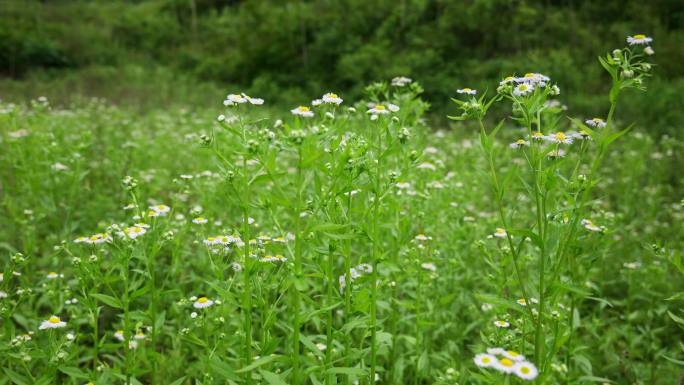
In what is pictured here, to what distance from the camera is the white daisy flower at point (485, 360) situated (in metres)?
1.50

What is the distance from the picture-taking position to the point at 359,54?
560 inches

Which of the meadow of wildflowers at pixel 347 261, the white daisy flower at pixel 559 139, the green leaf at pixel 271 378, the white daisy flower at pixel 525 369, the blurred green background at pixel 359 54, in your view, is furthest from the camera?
the blurred green background at pixel 359 54

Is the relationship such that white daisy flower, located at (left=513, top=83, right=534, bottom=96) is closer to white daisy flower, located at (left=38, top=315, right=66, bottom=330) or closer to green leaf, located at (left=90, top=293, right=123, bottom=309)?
green leaf, located at (left=90, top=293, right=123, bottom=309)

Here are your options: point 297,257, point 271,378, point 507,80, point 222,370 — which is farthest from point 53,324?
point 507,80

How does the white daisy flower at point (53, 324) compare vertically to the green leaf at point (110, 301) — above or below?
below

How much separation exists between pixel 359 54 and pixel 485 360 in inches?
527

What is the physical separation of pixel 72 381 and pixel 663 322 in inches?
151

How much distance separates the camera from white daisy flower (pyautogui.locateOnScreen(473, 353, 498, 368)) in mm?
1505

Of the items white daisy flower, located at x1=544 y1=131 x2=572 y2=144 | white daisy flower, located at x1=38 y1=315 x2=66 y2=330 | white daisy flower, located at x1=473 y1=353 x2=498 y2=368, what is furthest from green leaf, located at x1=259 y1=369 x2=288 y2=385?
white daisy flower, located at x1=544 y1=131 x2=572 y2=144

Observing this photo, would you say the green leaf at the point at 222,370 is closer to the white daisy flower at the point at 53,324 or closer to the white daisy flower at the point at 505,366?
the white daisy flower at the point at 53,324

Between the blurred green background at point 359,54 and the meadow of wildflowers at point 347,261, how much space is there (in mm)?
6582

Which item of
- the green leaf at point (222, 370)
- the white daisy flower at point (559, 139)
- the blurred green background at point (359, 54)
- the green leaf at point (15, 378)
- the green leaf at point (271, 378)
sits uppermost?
the white daisy flower at point (559, 139)

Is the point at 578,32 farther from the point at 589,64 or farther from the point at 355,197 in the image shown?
the point at 355,197

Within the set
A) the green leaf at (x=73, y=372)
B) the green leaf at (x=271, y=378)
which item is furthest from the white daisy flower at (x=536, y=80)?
the green leaf at (x=73, y=372)
